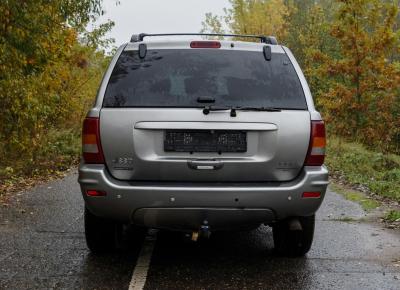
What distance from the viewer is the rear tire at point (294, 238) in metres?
5.00

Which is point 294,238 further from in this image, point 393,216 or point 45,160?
point 45,160

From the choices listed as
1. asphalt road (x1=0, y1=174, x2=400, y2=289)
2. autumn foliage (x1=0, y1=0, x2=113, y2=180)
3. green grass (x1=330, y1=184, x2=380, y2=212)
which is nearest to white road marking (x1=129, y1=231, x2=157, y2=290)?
asphalt road (x1=0, y1=174, x2=400, y2=289)


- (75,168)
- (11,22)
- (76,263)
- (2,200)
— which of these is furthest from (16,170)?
(76,263)

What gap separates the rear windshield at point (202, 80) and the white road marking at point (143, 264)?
4.68 feet

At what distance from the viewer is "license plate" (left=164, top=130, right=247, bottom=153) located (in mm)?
4270

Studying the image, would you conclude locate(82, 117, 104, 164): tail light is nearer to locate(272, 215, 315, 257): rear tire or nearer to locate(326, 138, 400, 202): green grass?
locate(272, 215, 315, 257): rear tire

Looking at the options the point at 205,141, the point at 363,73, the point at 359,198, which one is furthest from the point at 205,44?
the point at 363,73

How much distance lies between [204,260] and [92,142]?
5.40 feet

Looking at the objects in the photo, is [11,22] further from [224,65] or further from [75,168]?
[75,168]

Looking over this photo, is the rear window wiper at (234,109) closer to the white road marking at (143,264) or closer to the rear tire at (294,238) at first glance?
the rear tire at (294,238)

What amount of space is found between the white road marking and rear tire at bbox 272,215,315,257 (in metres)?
1.23

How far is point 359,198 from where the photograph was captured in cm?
915

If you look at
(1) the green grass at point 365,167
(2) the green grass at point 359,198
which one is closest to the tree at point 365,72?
(1) the green grass at point 365,167

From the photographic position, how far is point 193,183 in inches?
168
